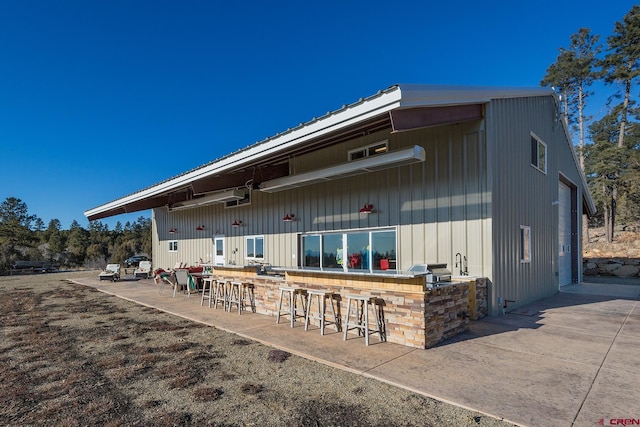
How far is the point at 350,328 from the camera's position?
17.7ft

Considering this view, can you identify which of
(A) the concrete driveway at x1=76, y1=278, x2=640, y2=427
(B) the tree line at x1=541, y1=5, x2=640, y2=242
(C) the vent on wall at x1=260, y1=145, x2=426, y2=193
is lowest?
(A) the concrete driveway at x1=76, y1=278, x2=640, y2=427

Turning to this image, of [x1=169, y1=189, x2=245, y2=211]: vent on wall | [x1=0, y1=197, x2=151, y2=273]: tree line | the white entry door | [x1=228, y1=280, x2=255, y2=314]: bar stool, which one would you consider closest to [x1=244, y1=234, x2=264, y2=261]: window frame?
[x1=169, y1=189, x2=245, y2=211]: vent on wall

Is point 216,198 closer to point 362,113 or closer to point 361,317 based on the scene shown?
point 362,113

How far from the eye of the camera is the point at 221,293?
8.68 metres

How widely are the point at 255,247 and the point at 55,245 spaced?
31345 mm

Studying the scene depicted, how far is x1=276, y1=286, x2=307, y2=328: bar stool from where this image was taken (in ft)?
20.3

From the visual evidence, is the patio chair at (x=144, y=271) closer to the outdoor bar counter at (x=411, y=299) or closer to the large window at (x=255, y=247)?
the large window at (x=255, y=247)

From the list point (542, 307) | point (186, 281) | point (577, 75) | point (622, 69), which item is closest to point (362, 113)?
point (542, 307)

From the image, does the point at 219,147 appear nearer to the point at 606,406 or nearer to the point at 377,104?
the point at 377,104

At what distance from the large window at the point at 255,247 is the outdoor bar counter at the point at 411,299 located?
18.3ft

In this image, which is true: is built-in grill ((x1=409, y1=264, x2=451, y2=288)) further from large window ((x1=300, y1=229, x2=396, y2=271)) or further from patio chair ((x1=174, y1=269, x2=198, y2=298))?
patio chair ((x1=174, y1=269, x2=198, y2=298))

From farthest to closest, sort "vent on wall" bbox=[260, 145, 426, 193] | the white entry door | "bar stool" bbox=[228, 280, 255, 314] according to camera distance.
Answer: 1. the white entry door
2. "bar stool" bbox=[228, 280, 255, 314]
3. "vent on wall" bbox=[260, 145, 426, 193]

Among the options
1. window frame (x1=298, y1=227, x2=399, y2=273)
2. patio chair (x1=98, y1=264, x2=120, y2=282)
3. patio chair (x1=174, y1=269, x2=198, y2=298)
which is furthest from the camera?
patio chair (x1=98, y1=264, x2=120, y2=282)

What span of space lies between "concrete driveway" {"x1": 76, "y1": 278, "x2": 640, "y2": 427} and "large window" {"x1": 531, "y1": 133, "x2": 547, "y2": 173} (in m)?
4.03
